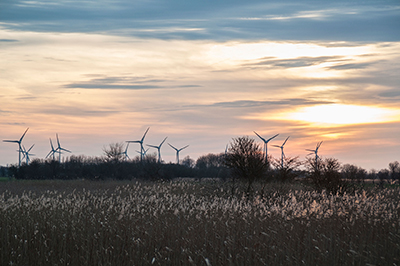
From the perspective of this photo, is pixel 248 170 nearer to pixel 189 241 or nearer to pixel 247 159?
pixel 247 159

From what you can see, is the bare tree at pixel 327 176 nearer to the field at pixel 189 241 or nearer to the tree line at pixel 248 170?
the tree line at pixel 248 170

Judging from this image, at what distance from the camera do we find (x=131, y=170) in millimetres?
56344

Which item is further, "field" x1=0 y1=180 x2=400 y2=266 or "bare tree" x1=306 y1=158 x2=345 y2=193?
"bare tree" x1=306 y1=158 x2=345 y2=193

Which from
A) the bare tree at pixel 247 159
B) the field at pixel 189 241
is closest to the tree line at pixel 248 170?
the bare tree at pixel 247 159

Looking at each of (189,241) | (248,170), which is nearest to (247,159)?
(248,170)

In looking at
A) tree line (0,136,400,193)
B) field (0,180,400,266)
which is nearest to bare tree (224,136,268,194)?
tree line (0,136,400,193)

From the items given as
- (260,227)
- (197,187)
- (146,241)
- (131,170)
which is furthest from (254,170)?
(131,170)

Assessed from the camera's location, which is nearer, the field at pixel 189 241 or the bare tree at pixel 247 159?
the field at pixel 189 241

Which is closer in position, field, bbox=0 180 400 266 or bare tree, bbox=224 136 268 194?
field, bbox=0 180 400 266

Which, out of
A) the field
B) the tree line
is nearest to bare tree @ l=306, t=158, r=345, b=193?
the tree line

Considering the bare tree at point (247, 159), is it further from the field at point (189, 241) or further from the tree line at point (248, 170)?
the field at point (189, 241)

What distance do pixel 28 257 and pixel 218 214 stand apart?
6.18 metres

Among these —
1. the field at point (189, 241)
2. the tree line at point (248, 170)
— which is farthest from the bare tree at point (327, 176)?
the field at point (189, 241)

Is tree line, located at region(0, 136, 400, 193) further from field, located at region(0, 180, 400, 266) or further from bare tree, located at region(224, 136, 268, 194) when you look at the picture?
field, located at region(0, 180, 400, 266)
